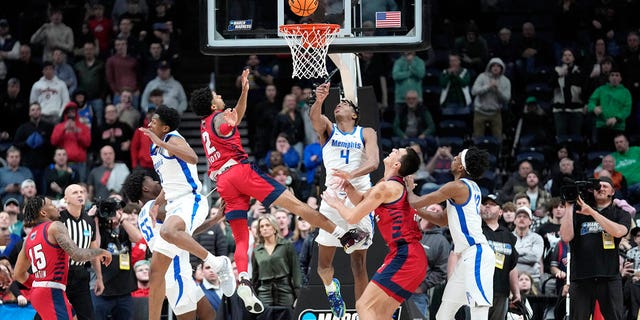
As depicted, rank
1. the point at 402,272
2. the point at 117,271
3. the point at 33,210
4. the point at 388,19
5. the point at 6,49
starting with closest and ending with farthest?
A: 1. the point at 402,272
2. the point at 33,210
3. the point at 388,19
4. the point at 117,271
5. the point at 6,49

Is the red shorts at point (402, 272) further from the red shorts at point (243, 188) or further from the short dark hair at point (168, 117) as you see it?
the short dark hair at point (168, 117)

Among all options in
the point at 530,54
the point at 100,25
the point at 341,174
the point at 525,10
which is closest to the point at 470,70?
the point at 530,54

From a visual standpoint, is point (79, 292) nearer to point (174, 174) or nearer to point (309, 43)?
point (174, 174)

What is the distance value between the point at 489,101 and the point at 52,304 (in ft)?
31.8

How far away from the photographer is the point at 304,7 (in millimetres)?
13938

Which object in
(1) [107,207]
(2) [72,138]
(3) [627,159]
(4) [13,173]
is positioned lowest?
(4) [13,173]

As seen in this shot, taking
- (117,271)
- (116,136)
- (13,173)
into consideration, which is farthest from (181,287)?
(116,136)

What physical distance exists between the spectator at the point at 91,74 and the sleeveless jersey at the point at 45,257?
858 centimetres

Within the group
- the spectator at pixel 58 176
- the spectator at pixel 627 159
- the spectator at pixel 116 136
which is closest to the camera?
the spectator at pixel 58 176

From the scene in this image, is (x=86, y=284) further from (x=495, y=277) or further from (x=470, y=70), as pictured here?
(x=470, y=70)

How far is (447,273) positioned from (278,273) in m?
2.05

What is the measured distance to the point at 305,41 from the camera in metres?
13.7

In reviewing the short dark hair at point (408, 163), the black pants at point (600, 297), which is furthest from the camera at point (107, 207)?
the black pants at point (600, 297)

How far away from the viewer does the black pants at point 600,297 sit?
14328 millimetres
